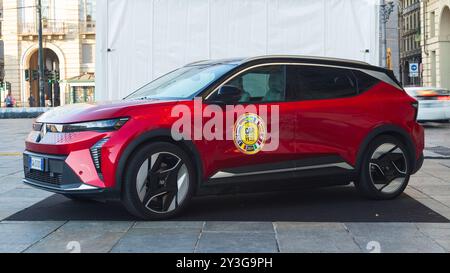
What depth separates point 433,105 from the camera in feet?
69.5

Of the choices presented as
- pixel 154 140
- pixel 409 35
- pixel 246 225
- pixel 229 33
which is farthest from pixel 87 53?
pixel 246 225

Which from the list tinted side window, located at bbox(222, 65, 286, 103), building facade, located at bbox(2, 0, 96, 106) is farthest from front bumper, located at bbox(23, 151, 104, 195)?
building facade, located at bbox(2, 0, 96, 106)

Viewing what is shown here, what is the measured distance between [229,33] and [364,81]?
2.30m

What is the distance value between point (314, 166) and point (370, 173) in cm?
79

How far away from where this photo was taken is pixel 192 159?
5.75 meters

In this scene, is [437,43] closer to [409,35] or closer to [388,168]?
[409,35]

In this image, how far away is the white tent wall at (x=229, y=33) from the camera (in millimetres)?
8305

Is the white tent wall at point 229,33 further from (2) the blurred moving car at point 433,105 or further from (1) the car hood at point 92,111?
(2) the blurred moving car at point 433,105

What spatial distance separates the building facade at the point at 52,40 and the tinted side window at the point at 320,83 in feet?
149

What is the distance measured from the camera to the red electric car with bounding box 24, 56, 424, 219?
17.9ft

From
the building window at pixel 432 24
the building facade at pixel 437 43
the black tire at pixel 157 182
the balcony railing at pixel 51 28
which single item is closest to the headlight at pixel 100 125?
the black tire at pixel 157 182

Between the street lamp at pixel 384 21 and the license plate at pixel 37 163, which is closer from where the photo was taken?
the license plate at pixel 37 163
